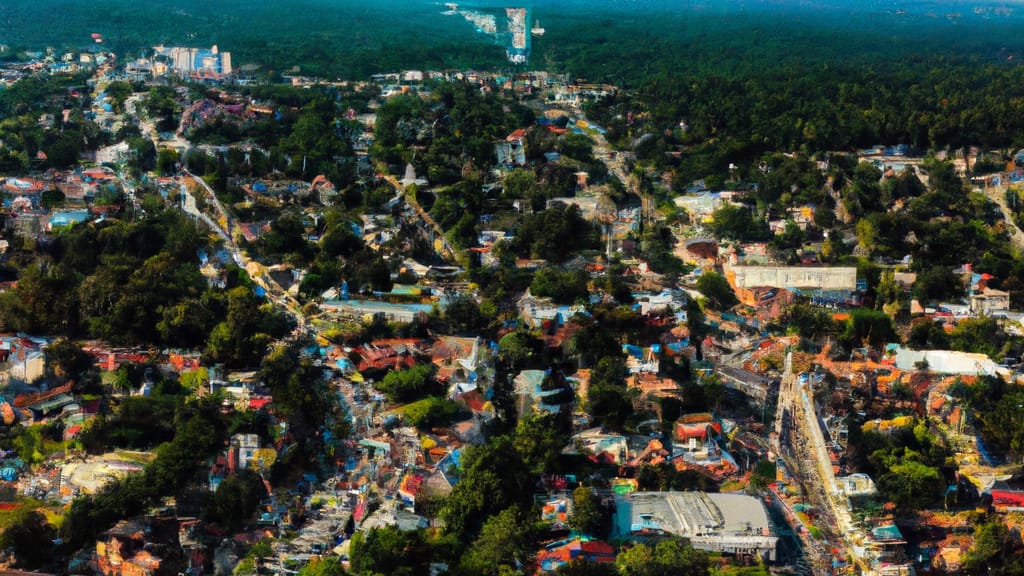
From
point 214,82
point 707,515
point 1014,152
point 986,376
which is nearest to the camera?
point 707,515

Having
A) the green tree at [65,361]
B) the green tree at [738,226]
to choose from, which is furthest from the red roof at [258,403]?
the green tree at [738,226]

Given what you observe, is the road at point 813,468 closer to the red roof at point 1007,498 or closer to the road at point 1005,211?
the red roof at point 1007,498

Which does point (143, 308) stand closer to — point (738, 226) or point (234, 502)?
point (234, 502)

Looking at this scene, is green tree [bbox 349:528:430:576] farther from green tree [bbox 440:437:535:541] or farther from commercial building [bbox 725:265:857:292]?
commercial building [bbox 725:265:857:292]

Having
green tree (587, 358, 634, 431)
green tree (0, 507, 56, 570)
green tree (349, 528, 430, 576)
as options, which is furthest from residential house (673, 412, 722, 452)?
green tree (0, 507, 56, 570)

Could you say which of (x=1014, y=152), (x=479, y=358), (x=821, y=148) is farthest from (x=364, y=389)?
(x=1014, y=152)

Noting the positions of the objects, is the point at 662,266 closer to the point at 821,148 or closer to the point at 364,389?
the point at 364,389
